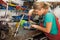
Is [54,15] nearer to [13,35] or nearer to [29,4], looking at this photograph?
[29,4]

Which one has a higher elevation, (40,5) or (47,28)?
(40,5)

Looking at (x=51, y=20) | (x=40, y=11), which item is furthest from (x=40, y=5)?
(x=51, y=20)

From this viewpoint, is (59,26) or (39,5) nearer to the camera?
(39,5)

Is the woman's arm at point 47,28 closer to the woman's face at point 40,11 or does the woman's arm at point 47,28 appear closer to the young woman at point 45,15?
the young woman at point 45,15

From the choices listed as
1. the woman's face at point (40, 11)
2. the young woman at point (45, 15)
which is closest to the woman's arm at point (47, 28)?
the young woman at point (45, 15)

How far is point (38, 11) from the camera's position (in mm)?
1357

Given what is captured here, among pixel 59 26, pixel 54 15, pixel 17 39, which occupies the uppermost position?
pixel 54 15

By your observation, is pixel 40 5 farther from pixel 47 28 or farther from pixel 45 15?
pixel 47 28

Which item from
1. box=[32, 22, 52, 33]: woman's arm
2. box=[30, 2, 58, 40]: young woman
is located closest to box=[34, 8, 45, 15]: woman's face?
box=[30, 2, 58, 40]: young woman

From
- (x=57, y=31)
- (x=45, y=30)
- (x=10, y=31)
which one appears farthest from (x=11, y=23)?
(x=57, y=31)

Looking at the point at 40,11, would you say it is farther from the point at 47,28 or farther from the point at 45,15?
the point at 47,28

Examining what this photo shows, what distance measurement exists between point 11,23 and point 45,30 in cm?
30

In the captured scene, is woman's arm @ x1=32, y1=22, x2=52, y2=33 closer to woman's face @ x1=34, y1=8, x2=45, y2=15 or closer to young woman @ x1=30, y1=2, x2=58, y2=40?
young woman @ x1=30, y1=2, x2=58, y2=40

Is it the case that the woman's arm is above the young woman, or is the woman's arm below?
below
